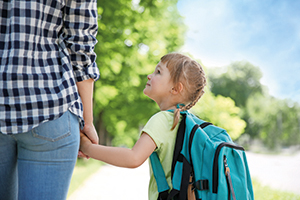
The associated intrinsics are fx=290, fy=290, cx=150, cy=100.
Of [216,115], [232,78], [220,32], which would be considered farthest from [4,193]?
[232,78]

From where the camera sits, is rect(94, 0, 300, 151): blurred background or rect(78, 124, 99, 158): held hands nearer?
rect(78, 124, 99, 158): held hands

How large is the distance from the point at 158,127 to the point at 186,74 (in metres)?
0.43

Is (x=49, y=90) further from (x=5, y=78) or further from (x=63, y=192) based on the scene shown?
(x=63, y=192)

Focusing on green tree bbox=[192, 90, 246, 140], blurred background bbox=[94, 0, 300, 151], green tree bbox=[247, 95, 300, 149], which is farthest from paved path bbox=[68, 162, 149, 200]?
green tree bbox=[247, 95, 300, 149]

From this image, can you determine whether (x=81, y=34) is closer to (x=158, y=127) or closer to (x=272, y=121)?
(x=158, y=127)

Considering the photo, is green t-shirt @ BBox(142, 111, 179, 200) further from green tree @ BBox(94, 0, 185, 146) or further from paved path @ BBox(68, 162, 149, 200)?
green tree @ BBox(94, 0, 185, 146)

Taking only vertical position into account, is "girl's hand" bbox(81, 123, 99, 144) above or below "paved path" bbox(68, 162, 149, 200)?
above

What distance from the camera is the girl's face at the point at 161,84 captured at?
1.86 meters

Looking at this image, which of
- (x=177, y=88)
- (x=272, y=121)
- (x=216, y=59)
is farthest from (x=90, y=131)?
(x=272, y=121)

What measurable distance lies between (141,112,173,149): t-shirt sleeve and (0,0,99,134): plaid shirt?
43 cm

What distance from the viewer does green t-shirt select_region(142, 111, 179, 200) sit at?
1.60m

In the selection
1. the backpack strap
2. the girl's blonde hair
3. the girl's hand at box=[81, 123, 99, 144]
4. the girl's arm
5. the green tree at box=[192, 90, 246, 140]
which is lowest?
the green tree at box=[192, 90, 246, 140]

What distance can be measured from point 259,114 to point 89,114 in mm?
25785

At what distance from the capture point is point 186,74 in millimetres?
1843
